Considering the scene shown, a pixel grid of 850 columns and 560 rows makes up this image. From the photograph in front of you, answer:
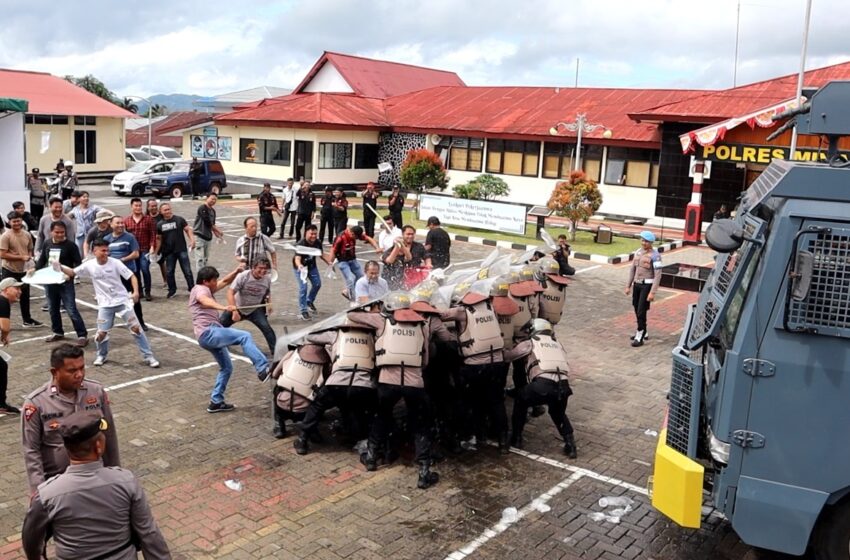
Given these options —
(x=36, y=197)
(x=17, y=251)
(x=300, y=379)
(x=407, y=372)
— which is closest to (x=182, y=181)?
(x=36, y=197)

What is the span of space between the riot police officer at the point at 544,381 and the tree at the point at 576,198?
571 inches

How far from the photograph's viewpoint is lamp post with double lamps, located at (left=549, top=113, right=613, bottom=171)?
85.1 ft

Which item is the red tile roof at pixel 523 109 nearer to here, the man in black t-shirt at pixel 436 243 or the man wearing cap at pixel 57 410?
the man in black t-shirt at pixel 436 243

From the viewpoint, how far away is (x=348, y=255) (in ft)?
40.4

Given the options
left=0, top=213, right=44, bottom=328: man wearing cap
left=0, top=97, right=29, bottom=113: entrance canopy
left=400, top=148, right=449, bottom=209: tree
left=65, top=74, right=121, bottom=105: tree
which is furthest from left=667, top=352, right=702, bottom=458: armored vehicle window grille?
left=65, top=74, right=121, bottom=105: tree

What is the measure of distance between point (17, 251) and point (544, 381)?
7.96 metres

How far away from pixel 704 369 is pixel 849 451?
114 cm

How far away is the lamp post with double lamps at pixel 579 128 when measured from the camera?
85.1 feet

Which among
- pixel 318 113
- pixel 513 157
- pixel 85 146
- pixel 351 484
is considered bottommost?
pixel 351 484

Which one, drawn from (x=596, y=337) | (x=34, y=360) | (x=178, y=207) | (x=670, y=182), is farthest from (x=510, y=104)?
(x=34, y=360)

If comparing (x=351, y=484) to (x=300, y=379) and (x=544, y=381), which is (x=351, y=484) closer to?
(x=300, y=379)

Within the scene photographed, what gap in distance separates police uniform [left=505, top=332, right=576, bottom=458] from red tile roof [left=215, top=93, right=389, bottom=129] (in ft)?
84.3

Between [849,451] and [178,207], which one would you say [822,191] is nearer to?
[849,451]

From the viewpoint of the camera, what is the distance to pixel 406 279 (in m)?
11.2
